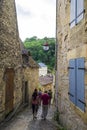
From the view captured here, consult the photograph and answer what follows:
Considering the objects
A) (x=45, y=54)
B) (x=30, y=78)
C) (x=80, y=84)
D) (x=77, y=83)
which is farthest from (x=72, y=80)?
(x=45, y=54)

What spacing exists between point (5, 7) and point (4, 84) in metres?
3.53

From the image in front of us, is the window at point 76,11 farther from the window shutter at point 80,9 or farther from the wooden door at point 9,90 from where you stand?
the wooden door at point 9,90

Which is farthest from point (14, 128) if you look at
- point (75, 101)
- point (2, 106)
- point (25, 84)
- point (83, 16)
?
point (25, 84)

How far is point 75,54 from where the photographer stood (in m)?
8.58

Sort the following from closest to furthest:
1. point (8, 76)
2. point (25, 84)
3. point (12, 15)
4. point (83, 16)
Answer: point (83, 16) < point (8, 76) < point (12, 15) < point (25, 84)

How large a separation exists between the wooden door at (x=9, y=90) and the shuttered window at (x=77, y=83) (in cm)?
470

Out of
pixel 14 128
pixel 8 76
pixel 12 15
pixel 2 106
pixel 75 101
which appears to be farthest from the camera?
pixel 12 15

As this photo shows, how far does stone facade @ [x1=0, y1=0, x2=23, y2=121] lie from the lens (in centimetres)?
1266

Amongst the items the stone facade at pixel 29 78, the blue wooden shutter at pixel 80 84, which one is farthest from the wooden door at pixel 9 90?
the blue wooden shutter at pixel 80 84

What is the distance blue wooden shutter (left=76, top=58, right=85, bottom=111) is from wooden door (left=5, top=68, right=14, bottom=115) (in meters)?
5.66

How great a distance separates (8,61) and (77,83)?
5.91 metres

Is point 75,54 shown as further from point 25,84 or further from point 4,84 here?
point 25,84

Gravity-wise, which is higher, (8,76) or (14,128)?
(8,76)

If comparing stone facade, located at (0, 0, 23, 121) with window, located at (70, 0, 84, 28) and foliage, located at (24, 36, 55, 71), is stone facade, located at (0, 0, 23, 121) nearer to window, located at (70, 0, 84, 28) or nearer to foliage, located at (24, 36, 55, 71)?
window, located at (70, 0, 84, 28)
